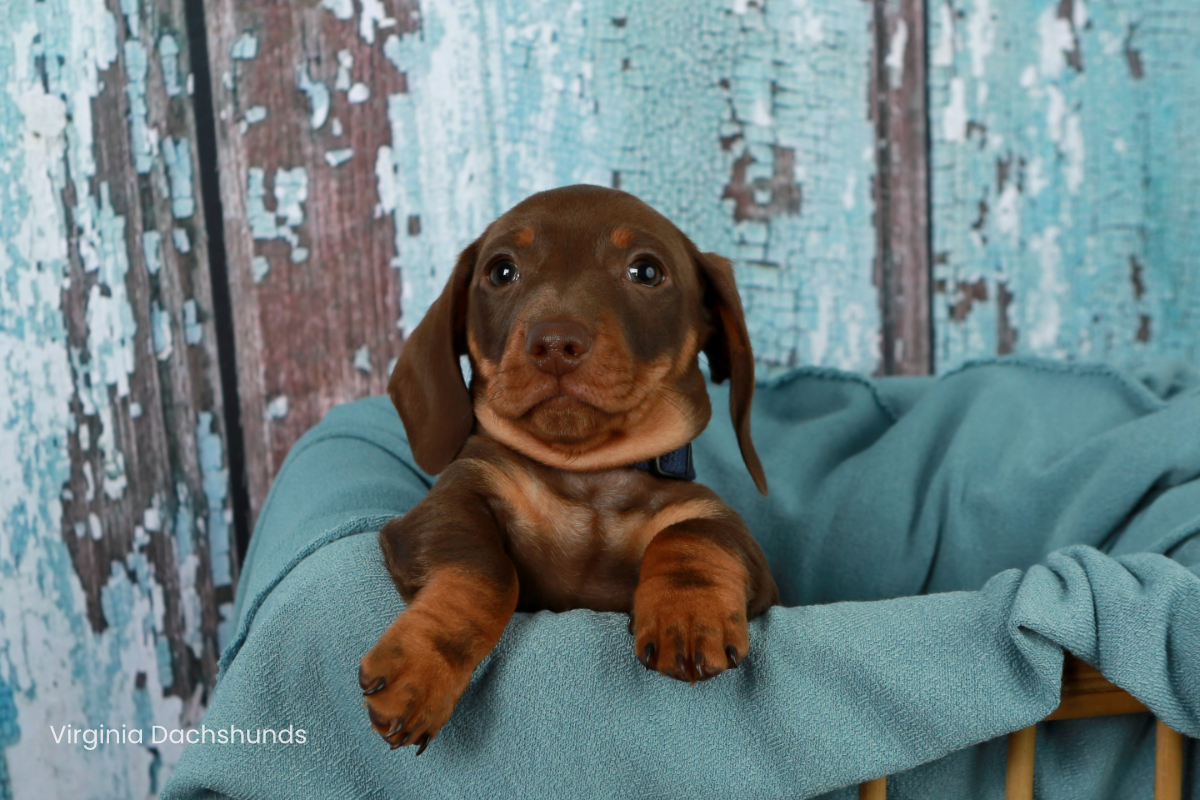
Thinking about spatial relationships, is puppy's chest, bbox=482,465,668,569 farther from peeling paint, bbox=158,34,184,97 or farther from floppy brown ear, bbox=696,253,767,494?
peeling paint, bbox=158,34,184,97

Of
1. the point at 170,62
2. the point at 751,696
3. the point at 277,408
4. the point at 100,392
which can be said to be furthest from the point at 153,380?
the point at 751,696

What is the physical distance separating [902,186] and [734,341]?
1.36 meters

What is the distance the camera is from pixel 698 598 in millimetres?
1309

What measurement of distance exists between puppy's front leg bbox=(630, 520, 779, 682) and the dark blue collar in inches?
6.2

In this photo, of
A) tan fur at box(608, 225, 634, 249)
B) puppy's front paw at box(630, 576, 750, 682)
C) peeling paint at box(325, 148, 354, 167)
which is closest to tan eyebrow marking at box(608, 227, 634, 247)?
tan fur at box(608, 225, 634, 249)

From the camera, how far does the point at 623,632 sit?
1.31 meters

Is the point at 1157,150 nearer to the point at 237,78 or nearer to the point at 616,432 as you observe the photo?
the point at 616,432

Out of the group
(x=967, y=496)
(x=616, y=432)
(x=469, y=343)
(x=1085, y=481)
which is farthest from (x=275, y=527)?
(x=1085, y=481)

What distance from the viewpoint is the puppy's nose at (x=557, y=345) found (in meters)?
1.44

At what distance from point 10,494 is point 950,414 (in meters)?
2.34

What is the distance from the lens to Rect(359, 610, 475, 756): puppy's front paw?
3.77 feet

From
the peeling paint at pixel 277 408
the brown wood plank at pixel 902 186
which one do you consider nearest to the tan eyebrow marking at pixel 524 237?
the peeling paint at pixel 277 408

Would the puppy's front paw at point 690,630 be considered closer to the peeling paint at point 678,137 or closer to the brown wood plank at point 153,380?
the peeling paint at point 678,137

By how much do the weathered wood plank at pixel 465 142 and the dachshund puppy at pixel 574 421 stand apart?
0.85 metres
